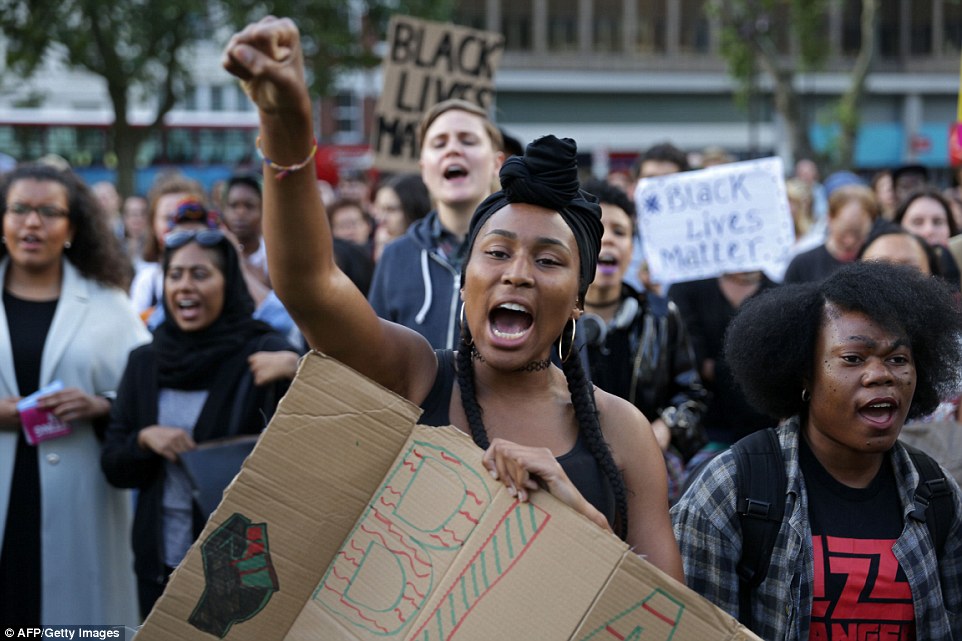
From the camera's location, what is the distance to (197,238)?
4656 mm

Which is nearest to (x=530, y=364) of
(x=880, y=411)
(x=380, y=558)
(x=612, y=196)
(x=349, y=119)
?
(x=380, y=558)

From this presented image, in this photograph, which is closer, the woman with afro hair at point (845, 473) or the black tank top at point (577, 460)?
the black tank top at point (577, 460)

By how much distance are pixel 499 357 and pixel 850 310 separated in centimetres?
108

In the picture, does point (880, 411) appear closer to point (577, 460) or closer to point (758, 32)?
point (577, 460)

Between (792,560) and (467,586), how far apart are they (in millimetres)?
1009

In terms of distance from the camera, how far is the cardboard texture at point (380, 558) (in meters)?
2.02

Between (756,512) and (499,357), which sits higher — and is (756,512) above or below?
below

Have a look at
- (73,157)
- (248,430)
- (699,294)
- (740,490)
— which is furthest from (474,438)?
(73,157)

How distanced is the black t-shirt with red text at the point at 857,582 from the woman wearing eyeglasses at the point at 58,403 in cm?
307

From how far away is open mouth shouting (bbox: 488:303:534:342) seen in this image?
7.65 ft

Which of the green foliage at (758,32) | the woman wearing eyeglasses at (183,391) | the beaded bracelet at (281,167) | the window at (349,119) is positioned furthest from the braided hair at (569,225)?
the window at (349,119)

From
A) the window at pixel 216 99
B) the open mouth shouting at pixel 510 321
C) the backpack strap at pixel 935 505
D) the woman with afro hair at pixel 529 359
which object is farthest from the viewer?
the window at pixel 216 99

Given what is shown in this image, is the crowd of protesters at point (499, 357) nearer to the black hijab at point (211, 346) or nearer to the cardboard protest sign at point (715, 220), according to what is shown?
the black hijab at point (211, 346)

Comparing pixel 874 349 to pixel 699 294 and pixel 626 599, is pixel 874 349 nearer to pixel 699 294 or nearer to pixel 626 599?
pixel 626 599
